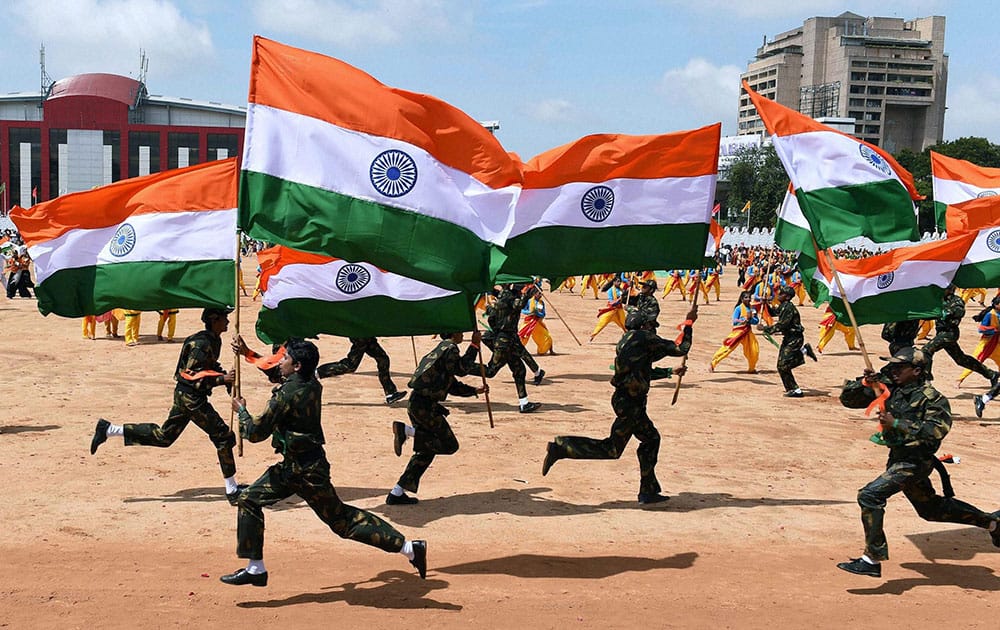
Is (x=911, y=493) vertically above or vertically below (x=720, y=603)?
above

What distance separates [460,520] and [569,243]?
3266 mm

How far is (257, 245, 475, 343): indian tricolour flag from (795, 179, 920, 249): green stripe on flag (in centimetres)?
421

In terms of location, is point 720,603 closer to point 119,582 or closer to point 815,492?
point 815,492

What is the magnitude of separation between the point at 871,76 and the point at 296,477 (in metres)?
156

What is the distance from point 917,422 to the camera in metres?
7.83

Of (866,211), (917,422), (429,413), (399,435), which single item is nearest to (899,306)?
(866,211)

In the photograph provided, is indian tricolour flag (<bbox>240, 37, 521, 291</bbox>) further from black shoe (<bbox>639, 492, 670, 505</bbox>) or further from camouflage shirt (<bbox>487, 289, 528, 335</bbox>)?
camouflage shirt (<bbox>487, 289, 528, 335</bbox>)

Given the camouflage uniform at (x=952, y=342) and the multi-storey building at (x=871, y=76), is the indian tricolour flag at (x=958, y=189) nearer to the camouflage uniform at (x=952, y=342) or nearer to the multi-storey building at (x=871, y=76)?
the camouflage uniform at (x=952, y=342)

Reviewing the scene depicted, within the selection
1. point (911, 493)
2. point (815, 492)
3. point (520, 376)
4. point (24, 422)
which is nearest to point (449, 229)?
point (911, 493)

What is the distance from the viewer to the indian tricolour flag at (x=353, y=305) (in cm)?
973

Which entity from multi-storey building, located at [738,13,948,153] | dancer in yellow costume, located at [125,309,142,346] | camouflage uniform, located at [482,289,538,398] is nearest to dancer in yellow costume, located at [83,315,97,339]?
dancer in yellow costume, located at [125,309,142,346]

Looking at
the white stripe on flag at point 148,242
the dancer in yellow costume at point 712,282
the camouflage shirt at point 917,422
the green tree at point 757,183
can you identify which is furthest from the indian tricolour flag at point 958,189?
the green tree at point 757,183

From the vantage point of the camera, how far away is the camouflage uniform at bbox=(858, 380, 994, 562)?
25.4 ft

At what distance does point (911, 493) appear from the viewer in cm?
801
